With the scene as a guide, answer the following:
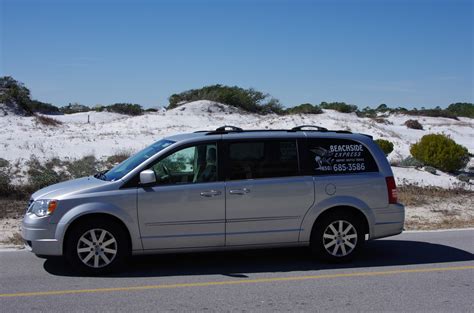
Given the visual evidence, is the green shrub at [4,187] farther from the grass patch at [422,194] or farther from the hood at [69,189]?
the grass patch at [422,194]

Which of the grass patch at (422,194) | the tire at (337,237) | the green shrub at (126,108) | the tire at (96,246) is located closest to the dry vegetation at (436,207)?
the grass patch at (422,194)

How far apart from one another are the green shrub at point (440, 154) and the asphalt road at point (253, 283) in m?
12.6

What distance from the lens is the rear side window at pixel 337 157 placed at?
8.34m

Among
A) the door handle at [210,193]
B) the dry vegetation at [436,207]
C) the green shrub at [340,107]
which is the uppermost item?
the green shrub at [340,107]

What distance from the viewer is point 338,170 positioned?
27.5 ft

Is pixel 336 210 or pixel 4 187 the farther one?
pixel 4 187

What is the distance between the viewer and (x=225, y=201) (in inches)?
309

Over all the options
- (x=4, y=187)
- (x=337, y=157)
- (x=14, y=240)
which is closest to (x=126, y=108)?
(x=4, y=187)

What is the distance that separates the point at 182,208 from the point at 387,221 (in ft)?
9.57

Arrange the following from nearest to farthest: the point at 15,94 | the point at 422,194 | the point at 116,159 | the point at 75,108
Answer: the point at 422,194 < the point at 116,159 < the point at 15,94 < the point at 75,108

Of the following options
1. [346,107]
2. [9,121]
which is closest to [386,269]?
[9,121]

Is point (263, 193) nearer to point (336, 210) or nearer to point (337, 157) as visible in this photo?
point (336, 210)

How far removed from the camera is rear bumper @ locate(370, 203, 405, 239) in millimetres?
8375

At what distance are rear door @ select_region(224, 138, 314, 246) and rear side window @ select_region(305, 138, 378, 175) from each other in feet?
0.80
